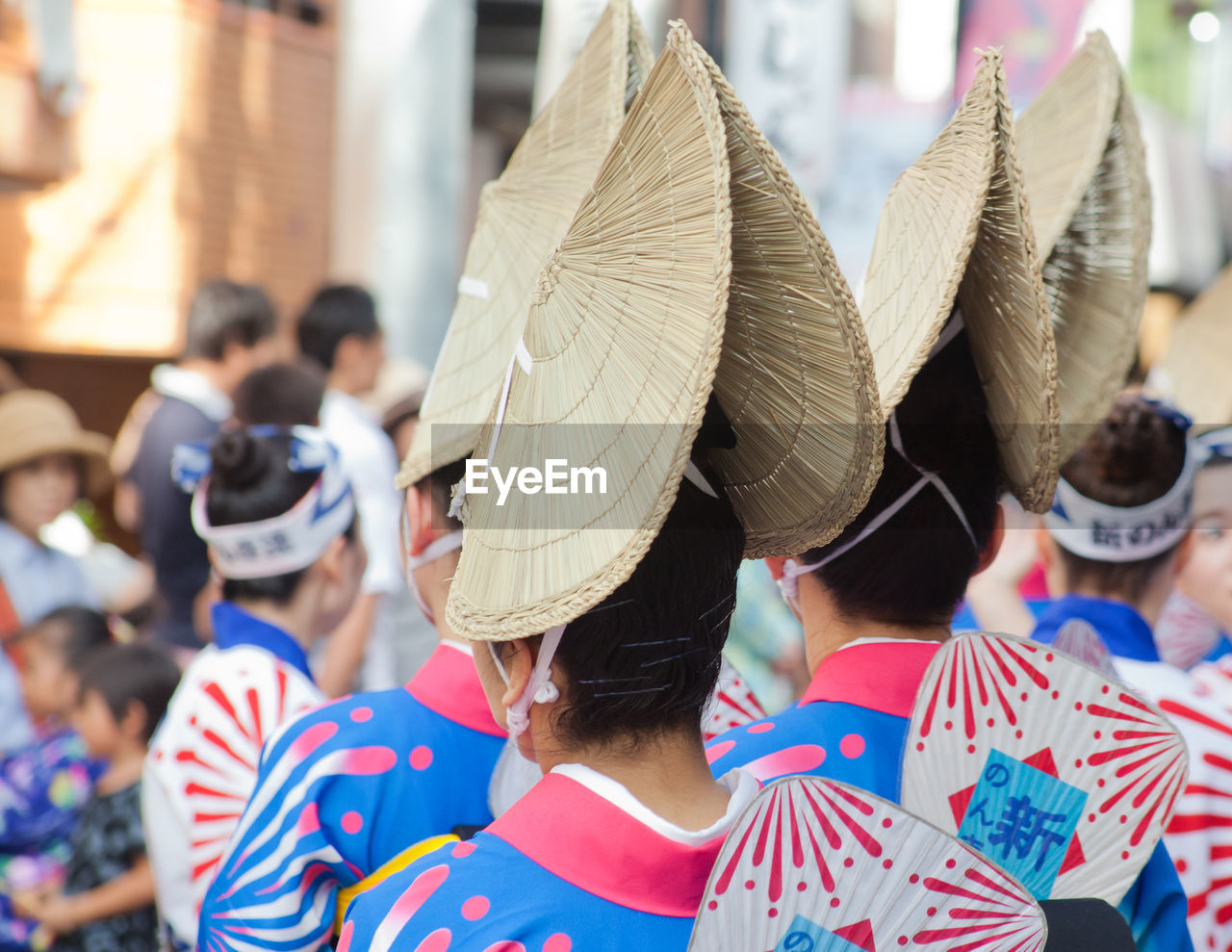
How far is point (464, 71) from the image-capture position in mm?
6668

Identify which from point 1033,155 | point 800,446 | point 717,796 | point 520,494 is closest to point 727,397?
point 800,446

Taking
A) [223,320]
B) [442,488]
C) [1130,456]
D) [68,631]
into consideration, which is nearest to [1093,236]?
[1130,456]

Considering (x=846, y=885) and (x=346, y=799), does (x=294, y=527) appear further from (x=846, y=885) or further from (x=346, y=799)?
(x=846, y=885)

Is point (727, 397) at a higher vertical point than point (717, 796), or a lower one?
higher

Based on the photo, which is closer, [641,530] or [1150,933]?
[641,530]

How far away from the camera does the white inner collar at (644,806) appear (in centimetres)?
110

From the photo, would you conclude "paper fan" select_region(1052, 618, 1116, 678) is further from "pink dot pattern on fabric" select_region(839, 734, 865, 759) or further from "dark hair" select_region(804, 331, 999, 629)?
"pink dot pattern on fabric" select_region(839, 734, 865, 759)

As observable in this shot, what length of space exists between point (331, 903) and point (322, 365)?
3149 millimetres

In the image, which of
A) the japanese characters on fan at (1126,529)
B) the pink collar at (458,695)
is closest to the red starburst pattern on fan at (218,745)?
the pink collar at (458,695)

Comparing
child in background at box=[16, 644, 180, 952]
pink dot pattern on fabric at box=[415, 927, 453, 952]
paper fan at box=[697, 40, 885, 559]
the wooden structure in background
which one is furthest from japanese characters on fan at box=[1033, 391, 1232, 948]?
the wooden structure in background

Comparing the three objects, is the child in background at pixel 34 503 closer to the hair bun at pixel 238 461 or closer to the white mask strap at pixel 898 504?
the hair bun at pixel 238 461

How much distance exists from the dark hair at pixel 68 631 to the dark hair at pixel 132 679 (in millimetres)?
390

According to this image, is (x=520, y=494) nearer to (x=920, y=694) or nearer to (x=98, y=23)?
(x=920, y=694)

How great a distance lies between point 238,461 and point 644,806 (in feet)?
5.05
